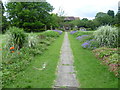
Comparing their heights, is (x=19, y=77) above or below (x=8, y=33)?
below

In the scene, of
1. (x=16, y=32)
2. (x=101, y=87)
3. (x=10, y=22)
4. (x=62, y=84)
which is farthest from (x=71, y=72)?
(x=10, y=22)

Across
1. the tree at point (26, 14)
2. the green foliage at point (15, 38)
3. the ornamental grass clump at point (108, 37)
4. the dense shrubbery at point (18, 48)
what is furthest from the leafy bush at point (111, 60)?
the tree at point (26, 14)

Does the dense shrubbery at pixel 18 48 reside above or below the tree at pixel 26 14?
below

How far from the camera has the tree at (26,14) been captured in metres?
20.1

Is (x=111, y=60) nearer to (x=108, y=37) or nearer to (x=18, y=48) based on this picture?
(x=108, y=37)

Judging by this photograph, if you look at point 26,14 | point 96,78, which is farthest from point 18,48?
point 26,14

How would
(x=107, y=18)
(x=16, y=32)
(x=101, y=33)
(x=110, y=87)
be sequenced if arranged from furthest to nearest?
(x=107, y=18)
(x=101, y=33)
(x=16, y=32)
(x=110, y=87)

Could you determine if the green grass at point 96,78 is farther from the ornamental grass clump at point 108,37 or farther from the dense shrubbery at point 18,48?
the ornamental grass clump at point 108,37

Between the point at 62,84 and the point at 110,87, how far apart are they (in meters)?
1.06

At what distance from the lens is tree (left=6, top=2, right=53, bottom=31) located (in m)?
20.1

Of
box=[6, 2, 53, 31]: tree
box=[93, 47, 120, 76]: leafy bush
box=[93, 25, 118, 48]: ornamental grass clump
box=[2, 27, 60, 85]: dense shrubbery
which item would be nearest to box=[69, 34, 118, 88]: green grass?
box=[93, 47, 120, 76]: leafy bush

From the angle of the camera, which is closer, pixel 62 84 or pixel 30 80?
pixel 62 84

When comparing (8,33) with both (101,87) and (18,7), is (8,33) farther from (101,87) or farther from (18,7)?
(18,7)

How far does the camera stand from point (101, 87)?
2.74 metres
